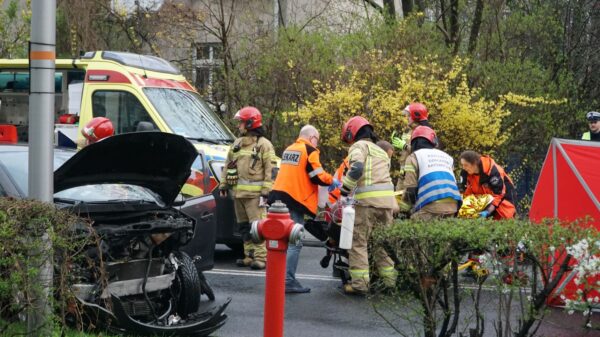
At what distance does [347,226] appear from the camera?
9328 millimetres

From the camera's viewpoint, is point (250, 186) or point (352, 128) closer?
point (352, 128)

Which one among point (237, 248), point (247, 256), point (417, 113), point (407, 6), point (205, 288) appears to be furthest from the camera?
point (407, 6)

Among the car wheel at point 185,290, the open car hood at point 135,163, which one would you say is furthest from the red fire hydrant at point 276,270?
the car wheel at point 185,290

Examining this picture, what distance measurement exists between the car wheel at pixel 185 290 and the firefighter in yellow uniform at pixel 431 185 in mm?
2982

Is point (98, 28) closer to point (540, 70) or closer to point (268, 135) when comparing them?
point (268, 135)

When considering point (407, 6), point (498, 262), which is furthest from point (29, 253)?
point (407, 6)

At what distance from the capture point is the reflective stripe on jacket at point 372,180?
9969mm

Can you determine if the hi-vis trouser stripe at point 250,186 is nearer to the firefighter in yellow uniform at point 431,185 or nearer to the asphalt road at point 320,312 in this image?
the asphalt road at point 320,312

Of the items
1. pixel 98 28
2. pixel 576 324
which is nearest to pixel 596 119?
pixel 576 324

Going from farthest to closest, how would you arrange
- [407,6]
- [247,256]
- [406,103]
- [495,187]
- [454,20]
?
1. [407,6]
2. [454,20]
3. [406,103]
4. [247,256]
5. [495,187]

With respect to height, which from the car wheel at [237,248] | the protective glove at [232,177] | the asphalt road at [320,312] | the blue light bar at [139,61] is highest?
the blue light bar at [139,61]

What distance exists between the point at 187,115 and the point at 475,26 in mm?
7086

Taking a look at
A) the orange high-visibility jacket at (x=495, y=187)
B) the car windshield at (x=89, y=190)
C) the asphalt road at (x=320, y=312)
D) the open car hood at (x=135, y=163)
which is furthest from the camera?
the orange high-visibility jacket at (x=495, y=187)

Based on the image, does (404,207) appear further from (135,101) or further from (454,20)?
(454,20)
